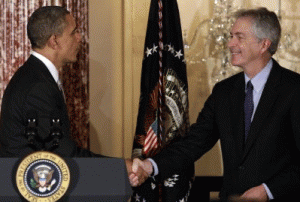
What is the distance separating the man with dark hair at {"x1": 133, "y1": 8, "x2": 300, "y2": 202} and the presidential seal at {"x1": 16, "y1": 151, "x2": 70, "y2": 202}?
1.06m

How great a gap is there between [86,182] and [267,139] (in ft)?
4.30

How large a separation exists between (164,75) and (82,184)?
2.67 m

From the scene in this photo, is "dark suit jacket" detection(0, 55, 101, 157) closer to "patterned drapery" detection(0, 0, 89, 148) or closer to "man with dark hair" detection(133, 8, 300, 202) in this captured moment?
"man with dark hair" detection(133, 8, 300, 202)

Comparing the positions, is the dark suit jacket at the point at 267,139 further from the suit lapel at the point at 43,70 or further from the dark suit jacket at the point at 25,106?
the suit lapel at the point at 43,70

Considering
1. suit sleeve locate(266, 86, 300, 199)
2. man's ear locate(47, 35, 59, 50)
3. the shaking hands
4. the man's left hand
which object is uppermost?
man's ear locate(47, 35, 59, 50)

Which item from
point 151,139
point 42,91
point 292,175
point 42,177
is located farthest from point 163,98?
point 42,177

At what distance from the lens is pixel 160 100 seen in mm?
4961

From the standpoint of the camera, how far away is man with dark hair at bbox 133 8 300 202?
3.31m

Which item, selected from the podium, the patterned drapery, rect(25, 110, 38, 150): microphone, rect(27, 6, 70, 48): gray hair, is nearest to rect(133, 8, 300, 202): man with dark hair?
the podium

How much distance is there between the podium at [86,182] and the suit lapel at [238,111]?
1.15 m

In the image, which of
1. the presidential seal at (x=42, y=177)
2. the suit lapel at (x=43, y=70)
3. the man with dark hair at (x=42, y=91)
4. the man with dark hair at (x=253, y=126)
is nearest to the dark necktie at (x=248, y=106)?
the man with dark hair at (x=253, y=126)

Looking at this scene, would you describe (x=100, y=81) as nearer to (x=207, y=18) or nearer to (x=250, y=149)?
(x=207, y=18)

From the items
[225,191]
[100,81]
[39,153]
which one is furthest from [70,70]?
[39,153]

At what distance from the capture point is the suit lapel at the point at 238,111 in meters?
3.44
